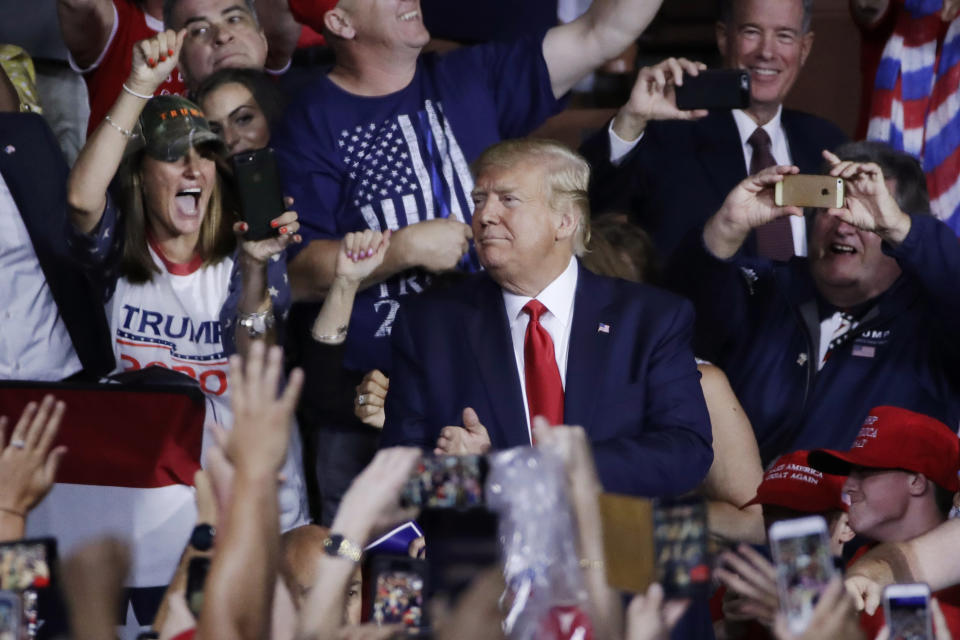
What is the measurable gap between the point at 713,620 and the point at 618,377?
58 cm

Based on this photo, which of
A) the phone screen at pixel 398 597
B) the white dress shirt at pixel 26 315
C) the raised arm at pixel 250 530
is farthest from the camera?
the white dress shirt at pixel 26 315

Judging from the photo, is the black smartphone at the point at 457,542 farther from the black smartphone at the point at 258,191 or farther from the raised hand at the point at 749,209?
the raised hand at the point at 749,209

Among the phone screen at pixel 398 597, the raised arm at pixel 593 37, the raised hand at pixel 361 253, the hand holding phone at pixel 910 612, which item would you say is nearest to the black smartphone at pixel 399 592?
the phone screen at pixel 398 597

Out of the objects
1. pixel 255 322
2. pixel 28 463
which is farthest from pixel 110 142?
pixel 28 463

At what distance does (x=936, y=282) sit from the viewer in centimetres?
351

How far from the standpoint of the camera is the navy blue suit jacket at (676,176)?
4.07 m

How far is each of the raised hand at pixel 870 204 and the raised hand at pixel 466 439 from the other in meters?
1.11

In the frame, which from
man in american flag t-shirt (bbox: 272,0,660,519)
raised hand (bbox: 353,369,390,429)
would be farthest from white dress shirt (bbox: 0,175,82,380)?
raised hand (bbox: 353,369,390,429)

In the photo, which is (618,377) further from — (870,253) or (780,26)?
(780,26)

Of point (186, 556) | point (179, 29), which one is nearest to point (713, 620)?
point (186, 556)

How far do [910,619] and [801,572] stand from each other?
26 cm

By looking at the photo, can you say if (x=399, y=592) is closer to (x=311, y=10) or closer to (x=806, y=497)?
(x=806, y=497)

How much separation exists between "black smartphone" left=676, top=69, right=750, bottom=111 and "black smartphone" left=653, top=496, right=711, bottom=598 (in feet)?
5.78

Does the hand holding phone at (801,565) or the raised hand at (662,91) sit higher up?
the raised hand at (662,91)
